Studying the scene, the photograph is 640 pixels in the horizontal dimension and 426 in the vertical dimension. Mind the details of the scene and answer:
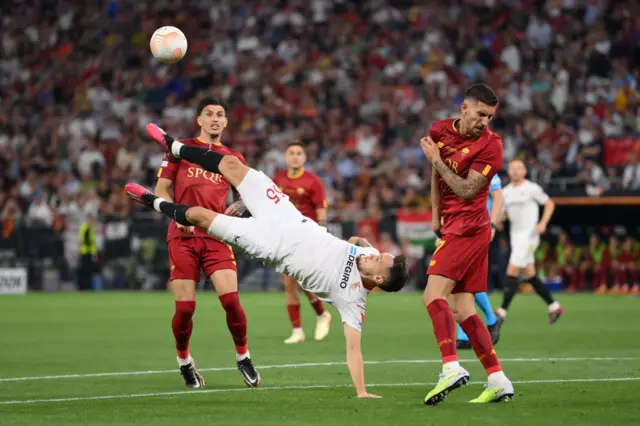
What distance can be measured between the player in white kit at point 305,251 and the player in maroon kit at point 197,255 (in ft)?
3.98

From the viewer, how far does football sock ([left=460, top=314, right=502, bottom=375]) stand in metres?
9.37

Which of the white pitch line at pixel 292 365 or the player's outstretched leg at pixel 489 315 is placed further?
the player's outstretched leg at pixel 489 315

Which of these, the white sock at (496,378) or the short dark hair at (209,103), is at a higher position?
the short dark hair at (209,103)

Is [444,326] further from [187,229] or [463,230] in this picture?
[187,229]

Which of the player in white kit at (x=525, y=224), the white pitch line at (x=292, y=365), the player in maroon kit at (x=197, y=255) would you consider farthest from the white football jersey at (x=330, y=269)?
the player in white kit at (x=525, y=224)

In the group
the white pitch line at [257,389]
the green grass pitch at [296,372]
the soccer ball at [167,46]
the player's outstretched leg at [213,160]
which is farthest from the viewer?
the soccer ball at [167,46]

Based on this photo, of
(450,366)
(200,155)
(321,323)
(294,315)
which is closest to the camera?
(450,366)

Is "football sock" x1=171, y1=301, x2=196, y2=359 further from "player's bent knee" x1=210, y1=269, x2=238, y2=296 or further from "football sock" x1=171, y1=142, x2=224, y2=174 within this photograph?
"football sock" x1=171, y1=142, x2=224, y2=174

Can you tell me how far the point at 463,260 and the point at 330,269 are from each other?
44.7 inches

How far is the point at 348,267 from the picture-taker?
9703mm

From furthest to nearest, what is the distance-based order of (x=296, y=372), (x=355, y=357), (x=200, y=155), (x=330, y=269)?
(x=296, y=372)
(x=200, y=155)
(x=330, y=269)
(x=355, y=357)

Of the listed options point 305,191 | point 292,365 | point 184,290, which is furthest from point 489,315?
point 184,290

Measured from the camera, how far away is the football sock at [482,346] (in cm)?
937

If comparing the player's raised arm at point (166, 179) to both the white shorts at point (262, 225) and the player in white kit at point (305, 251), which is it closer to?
the player in white kit at point (305, 251)
